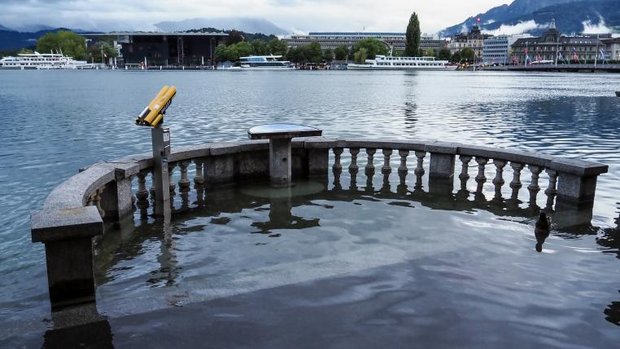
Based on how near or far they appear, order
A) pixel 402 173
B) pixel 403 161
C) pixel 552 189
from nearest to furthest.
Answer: pixel 552 189 < pixel 403 161 < pixel 402 173

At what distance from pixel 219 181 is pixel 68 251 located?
7763 millimetres

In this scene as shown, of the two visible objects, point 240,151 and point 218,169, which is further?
point 240,151

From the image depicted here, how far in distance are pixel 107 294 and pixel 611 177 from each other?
52.6 feet

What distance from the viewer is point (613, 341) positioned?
21.3 feet

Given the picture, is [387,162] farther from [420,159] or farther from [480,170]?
[480,170]

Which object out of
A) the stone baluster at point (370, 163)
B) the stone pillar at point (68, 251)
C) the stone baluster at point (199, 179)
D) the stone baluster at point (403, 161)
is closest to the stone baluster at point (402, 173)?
the stone baluster at point (403, 161)

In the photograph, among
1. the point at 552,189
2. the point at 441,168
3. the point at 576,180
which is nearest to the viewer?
the point at 576,180

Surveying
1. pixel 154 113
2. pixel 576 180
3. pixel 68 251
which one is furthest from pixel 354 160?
pixel 68 251

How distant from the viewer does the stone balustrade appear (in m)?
7.06

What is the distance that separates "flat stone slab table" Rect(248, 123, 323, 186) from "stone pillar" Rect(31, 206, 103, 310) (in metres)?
6.20

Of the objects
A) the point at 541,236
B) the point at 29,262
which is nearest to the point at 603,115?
the point at 541,236

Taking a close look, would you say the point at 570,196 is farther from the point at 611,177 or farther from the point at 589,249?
the point at 611,177

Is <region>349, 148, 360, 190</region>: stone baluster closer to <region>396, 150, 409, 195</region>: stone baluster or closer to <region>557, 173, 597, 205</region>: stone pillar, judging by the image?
<region>396, 150, 409, 195</region>: stone baluster

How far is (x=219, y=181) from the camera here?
14.7 metres
